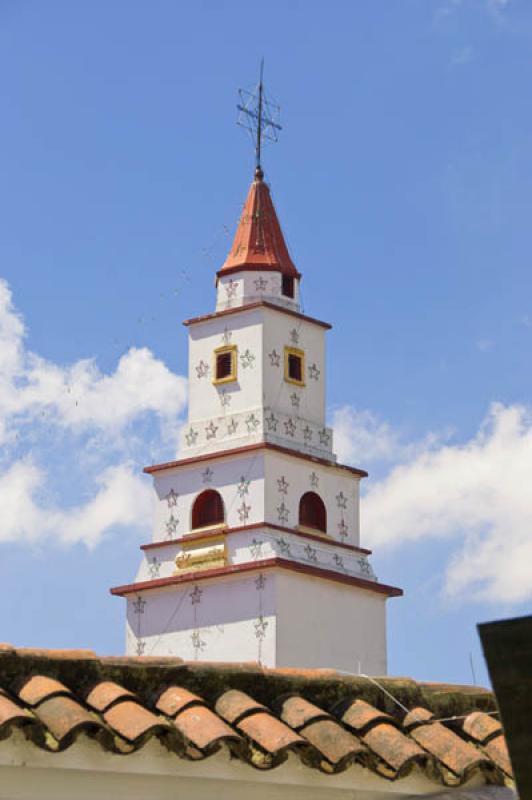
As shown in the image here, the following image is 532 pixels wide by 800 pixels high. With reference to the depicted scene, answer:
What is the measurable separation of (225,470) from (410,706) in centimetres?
2751

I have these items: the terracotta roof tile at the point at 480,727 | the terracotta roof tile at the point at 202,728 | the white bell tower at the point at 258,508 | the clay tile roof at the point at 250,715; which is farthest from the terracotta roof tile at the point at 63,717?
the white bell tower at the point at 258,508

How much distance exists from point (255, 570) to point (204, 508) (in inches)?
103

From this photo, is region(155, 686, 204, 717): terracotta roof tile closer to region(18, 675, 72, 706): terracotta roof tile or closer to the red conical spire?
region(18, 675, 72, 706): terracotta roof tile

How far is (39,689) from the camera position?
24.9ft

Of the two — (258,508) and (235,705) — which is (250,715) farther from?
(258,508)

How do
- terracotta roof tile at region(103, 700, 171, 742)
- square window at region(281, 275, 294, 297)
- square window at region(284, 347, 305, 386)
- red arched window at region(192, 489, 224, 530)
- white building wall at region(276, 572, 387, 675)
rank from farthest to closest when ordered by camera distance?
1. square window at region(281, 275, 294, 297)
2. square window at region(284, 347, 305, 386)
3. red arched window at region(192, 489, 224, 530)
4. white building wall at region(276, 572, 387, 675)
5. terracotta roof tile at region(103, 700, 171, 742)

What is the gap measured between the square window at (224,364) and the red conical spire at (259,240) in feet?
5.85

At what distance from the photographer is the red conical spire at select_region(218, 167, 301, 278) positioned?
124 ft

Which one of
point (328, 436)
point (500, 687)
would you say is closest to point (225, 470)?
point (328, 436)

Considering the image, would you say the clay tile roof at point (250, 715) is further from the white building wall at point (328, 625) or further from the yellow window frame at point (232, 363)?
the yellow window frame at point (232, 363)

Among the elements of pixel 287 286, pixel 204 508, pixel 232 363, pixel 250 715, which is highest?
pixel 287 286

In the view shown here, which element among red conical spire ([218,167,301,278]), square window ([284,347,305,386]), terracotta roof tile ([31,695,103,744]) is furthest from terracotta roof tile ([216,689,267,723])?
red conical spire ([218,167,301,278])

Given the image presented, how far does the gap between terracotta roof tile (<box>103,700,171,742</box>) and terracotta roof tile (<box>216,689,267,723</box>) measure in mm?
409

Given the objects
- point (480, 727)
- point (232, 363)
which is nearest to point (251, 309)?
point (232, 363)
